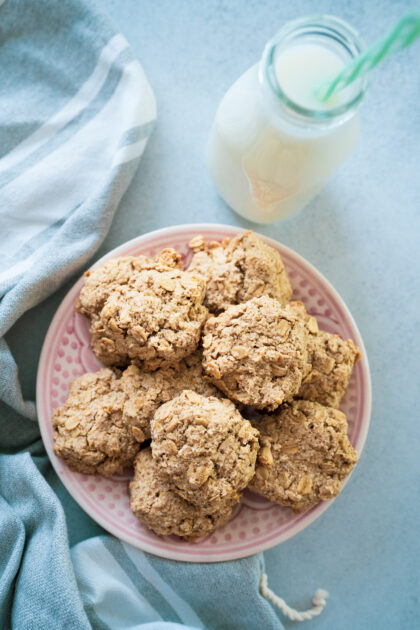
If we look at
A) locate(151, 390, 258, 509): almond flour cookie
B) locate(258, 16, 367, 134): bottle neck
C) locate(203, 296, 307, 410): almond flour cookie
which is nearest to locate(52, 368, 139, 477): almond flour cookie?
locate(151, 390, 258, 509): almond flour cookie

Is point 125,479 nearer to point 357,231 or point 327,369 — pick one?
point 327,369

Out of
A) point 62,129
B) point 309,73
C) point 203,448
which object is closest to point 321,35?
point 309,73

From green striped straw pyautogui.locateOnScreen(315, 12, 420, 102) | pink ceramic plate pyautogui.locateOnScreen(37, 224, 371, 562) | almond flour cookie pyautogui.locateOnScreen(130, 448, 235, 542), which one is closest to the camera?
green striped straw pyautogui.locateOnScreen(315, 12, 420, 102)

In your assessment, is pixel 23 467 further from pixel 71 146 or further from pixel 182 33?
pixel 182 33

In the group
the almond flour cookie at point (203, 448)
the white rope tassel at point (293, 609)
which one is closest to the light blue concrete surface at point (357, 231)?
the white rope tassel at point (293, 609)

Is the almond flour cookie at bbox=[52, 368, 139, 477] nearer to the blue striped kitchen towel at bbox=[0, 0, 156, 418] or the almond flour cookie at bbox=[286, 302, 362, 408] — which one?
the blue striped kitchen towel at bbox=[0, 0, 156, 418]

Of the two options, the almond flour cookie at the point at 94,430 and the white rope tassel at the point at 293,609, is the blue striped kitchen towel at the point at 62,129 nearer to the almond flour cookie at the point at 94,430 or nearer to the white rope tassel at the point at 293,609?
the almond flour cookie at the point at 94,430
